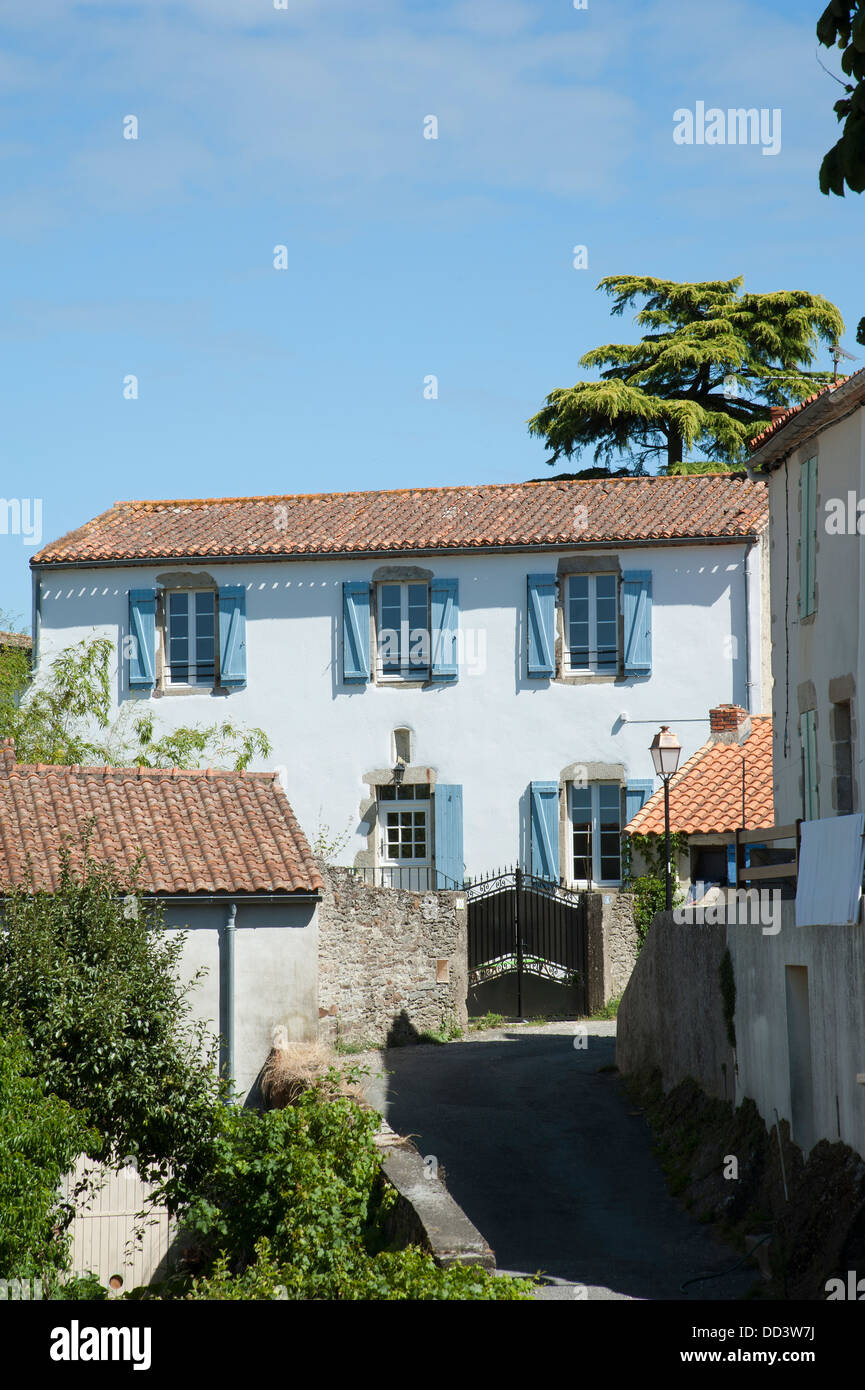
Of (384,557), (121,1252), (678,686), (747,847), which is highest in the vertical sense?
(384,557)

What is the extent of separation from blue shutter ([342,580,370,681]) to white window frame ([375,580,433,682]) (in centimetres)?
22

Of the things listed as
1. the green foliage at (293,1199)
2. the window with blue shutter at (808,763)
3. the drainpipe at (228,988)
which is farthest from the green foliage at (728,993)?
the drainpipe at (228,988)

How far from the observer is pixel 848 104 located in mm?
6176

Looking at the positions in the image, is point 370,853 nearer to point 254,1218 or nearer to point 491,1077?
point 491,1077

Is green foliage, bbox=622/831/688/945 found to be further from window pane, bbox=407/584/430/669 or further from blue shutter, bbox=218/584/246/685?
blue shutter, bbox=218/584/246/685

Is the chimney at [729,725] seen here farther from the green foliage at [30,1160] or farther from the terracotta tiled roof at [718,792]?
the green foliage at [30,1160]

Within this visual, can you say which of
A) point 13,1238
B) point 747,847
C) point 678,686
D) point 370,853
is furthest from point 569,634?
point 13,1238

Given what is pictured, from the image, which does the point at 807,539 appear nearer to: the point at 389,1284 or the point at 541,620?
the point at 541,620

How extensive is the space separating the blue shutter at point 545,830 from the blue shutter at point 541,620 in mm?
1899

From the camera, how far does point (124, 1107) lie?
1230cm

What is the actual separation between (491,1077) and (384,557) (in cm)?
922

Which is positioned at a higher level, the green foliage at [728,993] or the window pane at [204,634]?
the window pane at [204,634]

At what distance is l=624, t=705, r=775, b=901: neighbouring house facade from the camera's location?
20.1m

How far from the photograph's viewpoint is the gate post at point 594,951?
21031mm
